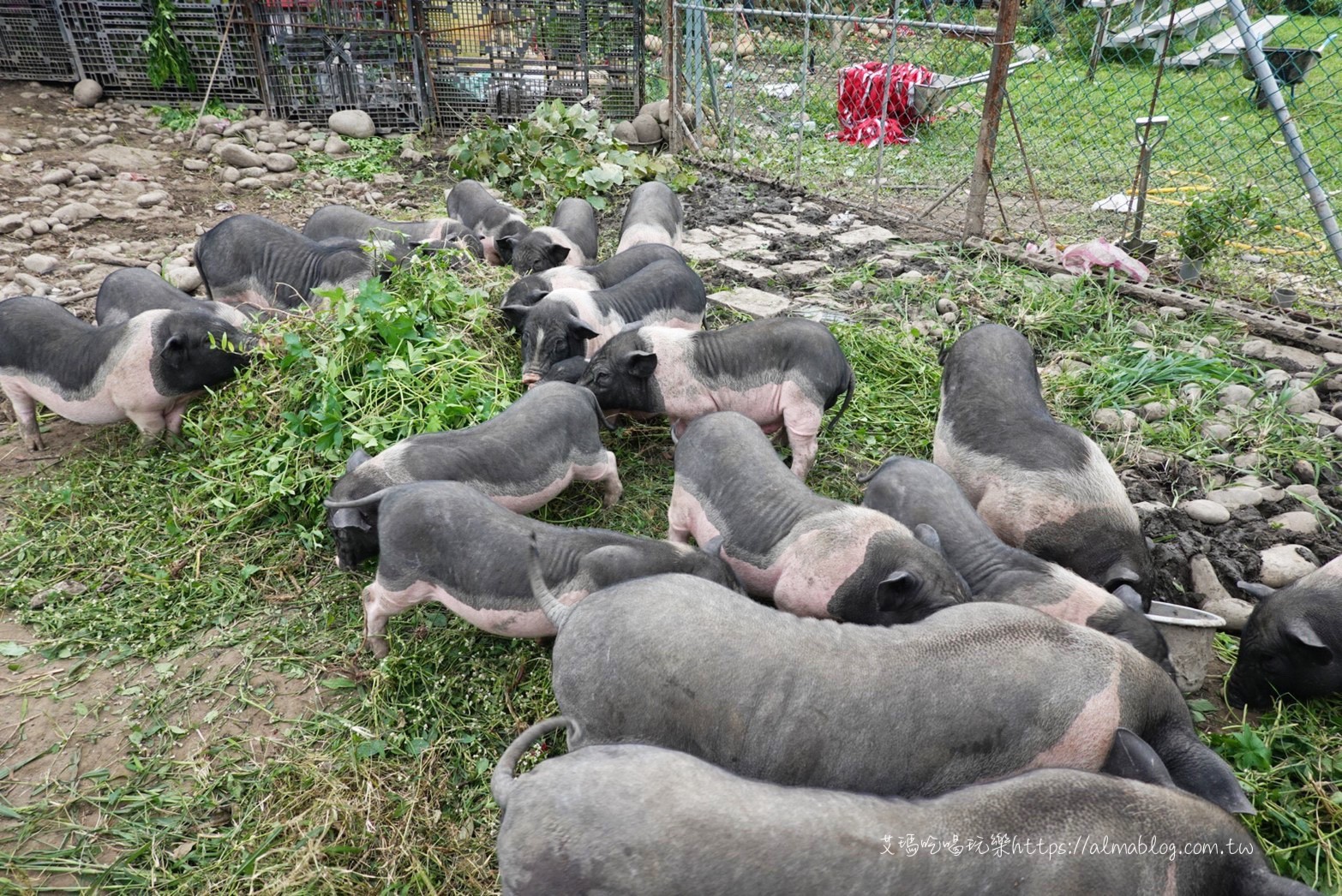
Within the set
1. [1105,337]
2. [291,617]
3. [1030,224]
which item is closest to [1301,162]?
[1105,337]

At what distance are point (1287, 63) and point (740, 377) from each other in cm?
523

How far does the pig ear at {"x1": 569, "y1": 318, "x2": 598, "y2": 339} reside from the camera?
18.9 feet

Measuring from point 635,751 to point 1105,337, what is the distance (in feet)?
17.9

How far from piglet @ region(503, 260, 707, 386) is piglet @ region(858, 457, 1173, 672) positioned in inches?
90.2

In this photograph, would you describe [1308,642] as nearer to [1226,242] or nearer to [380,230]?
[1226,242]

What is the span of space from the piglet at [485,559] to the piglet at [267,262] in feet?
11.1

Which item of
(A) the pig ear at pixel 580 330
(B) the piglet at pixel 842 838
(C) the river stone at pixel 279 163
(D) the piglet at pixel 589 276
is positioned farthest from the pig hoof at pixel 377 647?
(C) the river stone at pixel 279 163

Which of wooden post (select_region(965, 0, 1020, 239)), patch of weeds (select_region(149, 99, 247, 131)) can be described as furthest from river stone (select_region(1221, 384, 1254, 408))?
patch of weeds (select_region(149, 99, 247, 131))

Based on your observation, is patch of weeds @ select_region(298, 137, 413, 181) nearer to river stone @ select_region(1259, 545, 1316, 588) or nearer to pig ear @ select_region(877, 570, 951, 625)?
pig ear @ select_region(877, 570, 951, 625)

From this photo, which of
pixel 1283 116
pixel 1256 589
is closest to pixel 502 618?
pixel 1256 589

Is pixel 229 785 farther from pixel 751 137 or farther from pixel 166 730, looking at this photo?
pixel 751 137

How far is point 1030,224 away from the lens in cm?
907

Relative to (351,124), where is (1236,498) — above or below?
below

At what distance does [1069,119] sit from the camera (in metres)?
11.7
